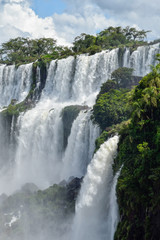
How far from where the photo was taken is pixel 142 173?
953 cm

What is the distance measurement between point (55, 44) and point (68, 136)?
129 ft

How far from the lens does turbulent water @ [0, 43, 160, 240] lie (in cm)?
1431

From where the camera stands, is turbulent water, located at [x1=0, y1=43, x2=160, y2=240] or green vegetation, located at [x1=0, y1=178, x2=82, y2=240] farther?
green vegetation, located at [x1=0, y1=178, x2=82, y2=240]

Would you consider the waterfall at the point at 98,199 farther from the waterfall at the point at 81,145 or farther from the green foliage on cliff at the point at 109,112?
the waterfall at the point at 81,145

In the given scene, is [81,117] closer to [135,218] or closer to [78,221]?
[78,221]

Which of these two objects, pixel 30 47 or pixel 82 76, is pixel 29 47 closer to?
pixel 30 47

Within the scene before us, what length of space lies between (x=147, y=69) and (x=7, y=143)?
62.1 ft

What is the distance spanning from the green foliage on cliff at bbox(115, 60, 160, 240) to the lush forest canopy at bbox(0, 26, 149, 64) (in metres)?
31.5

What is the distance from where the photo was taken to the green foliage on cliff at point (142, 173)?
878cm

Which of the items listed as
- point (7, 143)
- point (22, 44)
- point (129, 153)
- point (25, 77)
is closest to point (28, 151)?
point (7, 143)

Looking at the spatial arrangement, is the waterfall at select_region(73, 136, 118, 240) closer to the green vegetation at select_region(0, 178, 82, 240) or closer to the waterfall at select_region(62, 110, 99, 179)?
the green vegetation at select_region(0, 178, 82, 240)

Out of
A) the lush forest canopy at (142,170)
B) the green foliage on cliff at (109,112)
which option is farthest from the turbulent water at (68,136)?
the lush forest canopy at (142,170)

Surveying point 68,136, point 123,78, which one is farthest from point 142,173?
point 123,78

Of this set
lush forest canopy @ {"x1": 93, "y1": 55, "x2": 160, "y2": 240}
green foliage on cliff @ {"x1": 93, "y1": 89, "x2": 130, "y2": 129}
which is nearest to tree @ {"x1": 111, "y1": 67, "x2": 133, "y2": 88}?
green foliage on cliff @ {"x1": 93, "y1": 89, "x2": 130, "y2": 129}
